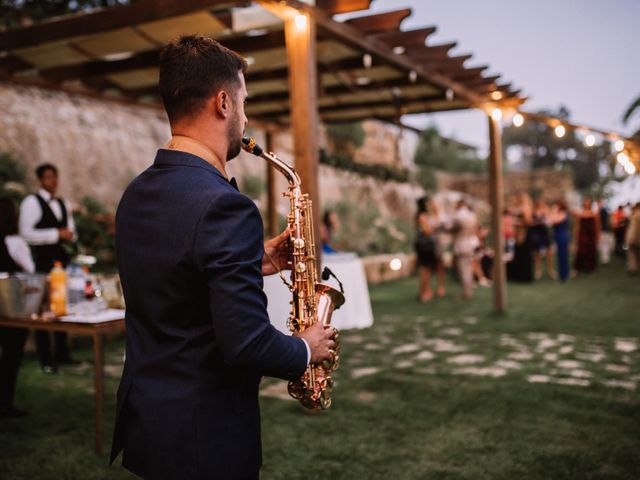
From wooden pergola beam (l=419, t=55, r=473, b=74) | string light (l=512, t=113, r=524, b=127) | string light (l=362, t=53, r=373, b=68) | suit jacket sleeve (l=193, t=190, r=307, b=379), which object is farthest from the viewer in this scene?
string light (l=512, t=113, r=524, b=127)

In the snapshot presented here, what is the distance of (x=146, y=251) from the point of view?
1.59m

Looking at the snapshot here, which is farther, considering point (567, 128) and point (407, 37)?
point (567, 128)

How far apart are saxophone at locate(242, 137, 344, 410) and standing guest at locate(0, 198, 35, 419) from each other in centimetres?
370

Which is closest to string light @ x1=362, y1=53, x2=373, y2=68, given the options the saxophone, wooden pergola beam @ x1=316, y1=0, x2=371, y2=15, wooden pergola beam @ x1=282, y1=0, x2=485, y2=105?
wooden pergola beam @ x1=282, y1=0, x2=485, y2=105

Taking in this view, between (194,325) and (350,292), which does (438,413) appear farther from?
(194,325)

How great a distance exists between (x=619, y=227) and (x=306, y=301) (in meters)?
19.0

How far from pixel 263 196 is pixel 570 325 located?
10513 mm

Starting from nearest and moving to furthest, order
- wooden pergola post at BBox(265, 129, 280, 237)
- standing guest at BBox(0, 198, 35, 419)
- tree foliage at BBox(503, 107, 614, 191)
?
standing guest at BBox(0, 198, 35, 419)
wooden pergola post at BBox(265, 129, 280, 237)
tree foliage at BBox(503, 107, 614, 191)

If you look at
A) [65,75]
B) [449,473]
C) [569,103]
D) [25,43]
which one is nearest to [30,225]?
[25,43]

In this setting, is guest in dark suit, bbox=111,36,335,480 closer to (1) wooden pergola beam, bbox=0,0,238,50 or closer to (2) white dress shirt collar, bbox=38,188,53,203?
(1) wooden pergola beam, bbox=0,0,238,50

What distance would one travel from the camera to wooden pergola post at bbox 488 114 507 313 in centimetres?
959

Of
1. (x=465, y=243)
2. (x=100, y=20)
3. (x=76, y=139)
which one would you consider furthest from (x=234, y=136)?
(x=76, y=139)

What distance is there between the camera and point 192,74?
165cm

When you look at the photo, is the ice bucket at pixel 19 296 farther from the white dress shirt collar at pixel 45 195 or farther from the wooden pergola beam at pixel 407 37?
the wooden pergola beam at pixel 407 37
